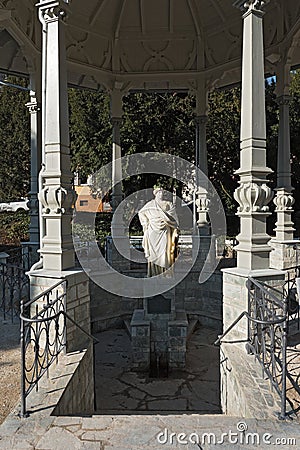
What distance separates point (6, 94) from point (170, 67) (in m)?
13.8

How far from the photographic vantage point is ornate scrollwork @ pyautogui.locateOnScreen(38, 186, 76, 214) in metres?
5.25

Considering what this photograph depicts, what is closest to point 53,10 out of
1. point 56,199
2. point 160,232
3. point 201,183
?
point 56,199

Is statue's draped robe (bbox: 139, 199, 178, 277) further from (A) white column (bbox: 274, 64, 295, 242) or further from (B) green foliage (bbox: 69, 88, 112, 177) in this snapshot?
(B) green foliage (bbox: 69, 88, 112, 177)

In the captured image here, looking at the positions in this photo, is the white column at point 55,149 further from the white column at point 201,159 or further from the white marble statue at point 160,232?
the white column at point 201,159

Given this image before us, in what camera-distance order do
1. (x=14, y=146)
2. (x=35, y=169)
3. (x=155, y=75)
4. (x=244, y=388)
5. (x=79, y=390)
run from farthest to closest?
(x=14, y=146) → (x=155, y=75) → (x=35, y=169) → (x=79, y=390) → (x=244, y=388)

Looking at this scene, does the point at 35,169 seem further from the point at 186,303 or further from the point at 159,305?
the point at 186,303

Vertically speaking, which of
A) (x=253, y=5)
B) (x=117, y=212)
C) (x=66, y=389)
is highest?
(x=253, y=5)

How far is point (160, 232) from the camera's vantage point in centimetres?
728

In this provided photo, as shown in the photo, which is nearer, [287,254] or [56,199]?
[56,199]

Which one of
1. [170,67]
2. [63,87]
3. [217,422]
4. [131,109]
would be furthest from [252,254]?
[131,109]

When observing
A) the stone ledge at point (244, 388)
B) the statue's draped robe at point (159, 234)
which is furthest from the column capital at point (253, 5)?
the stone ledge at point (244, 388)

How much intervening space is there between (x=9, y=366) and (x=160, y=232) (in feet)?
11.0

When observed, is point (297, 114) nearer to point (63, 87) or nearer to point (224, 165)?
point (224, 165)

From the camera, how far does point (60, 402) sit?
3.72 meters
